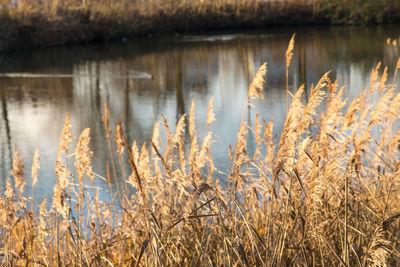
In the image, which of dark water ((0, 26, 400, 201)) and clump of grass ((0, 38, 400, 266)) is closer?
clump of grass ((0, 38, 400, 266))

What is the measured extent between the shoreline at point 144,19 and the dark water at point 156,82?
93 centimetres

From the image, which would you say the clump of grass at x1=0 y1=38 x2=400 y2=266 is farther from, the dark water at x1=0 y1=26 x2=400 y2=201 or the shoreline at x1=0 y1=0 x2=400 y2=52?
the shoreline at x1=0 y1=0 x2=400 y2=52

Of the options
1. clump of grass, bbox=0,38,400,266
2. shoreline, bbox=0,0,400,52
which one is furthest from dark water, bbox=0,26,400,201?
clump of grass, bbox=0,38,400,266

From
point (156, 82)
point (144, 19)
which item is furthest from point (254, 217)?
point (144, 19)

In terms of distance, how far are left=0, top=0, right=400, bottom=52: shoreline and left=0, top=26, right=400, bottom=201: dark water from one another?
93cm

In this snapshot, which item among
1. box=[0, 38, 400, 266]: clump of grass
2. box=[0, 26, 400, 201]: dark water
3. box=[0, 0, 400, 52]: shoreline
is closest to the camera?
box=[0, 38, 400, 266]: clump of grass

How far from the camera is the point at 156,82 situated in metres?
9.95

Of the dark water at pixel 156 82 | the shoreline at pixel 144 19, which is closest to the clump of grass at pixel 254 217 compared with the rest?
the dark water at pixel 156 82

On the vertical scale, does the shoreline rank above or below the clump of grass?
above

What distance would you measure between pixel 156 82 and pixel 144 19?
922cm

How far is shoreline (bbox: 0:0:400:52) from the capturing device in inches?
609

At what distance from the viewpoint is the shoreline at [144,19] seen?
15469mm

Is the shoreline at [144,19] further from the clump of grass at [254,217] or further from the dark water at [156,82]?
the clump of grass at [254,217]

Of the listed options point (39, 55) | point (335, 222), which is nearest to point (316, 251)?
point (335, 222)
